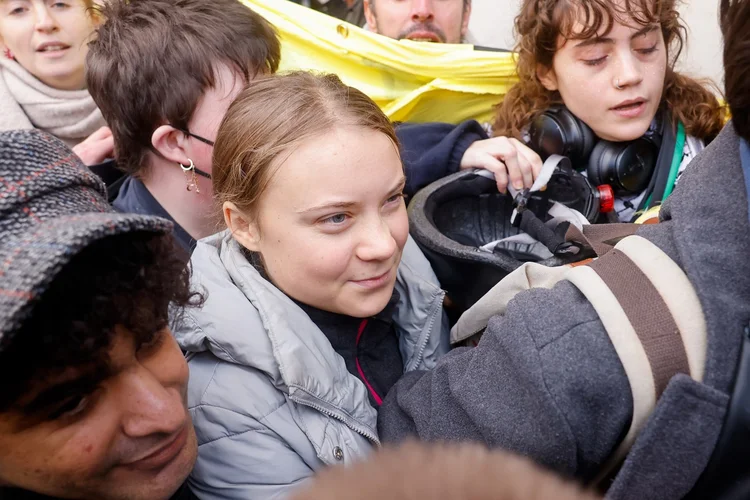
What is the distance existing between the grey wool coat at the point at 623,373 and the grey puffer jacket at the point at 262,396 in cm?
35

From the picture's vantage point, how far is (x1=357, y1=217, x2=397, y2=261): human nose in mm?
1189

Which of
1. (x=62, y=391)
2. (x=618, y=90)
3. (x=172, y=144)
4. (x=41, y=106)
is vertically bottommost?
(x=41, y=106)

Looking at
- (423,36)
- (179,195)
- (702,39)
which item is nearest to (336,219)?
(179,195)

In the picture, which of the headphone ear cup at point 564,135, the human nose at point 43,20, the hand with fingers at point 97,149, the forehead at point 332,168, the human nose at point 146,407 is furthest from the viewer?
the human nose at point 43,20

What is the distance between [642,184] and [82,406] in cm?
152

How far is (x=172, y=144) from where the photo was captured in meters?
1.74

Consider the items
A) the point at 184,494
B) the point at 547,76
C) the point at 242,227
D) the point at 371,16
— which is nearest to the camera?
the point at 184,494

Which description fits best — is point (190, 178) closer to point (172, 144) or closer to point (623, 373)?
point (172, 144)

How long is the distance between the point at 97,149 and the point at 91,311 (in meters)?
1.52

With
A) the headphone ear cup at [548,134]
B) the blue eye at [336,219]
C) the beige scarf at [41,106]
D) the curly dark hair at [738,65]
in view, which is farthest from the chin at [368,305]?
the beige scarf at [41,106]

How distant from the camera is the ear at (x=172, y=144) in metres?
1.71

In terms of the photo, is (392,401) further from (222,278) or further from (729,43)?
(729,43)

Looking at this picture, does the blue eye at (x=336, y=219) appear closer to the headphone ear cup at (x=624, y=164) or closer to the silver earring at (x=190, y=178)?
the silver earring at (x=190, y=178)

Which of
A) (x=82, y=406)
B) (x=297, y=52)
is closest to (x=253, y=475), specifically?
(x=82, y=406)
